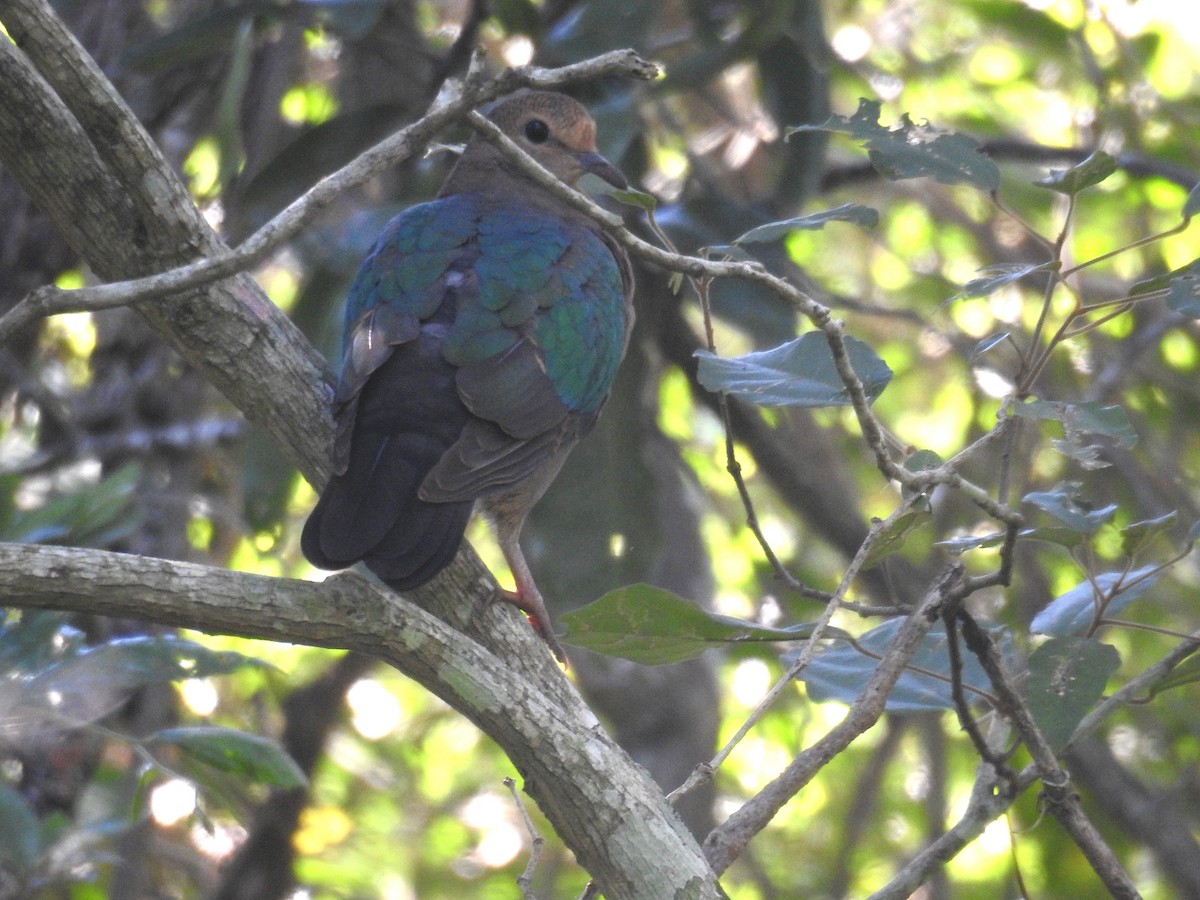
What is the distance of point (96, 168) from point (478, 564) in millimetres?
1077

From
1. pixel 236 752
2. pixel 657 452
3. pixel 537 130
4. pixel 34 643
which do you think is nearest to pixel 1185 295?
pixel 236 752

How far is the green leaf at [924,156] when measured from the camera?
2527 millimetres

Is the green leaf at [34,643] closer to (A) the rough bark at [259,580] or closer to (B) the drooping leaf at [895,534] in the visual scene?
(A) the rough bark at [259,580]

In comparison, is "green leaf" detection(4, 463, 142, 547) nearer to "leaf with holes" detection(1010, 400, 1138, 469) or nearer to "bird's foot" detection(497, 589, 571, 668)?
"bird's foot" detection(497, 589, 571, 668)

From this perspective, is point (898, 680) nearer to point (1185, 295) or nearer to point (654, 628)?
point (654, 628)

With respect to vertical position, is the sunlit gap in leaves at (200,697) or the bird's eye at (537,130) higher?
the bird's eye at (537,130)

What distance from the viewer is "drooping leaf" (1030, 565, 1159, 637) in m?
2.52

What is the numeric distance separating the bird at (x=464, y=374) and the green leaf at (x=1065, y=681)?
1.08 meters

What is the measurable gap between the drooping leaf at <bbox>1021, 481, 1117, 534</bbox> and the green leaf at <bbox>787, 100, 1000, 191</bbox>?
579 millimetres

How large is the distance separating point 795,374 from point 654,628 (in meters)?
0.54

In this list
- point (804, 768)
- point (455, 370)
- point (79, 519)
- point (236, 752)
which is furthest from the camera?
point (79, 519)

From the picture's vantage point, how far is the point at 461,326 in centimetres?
321

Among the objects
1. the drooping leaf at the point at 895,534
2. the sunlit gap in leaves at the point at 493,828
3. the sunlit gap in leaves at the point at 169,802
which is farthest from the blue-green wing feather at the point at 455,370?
the sunlit gap in leaves at the point at 493,828

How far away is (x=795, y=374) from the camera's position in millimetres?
2496
